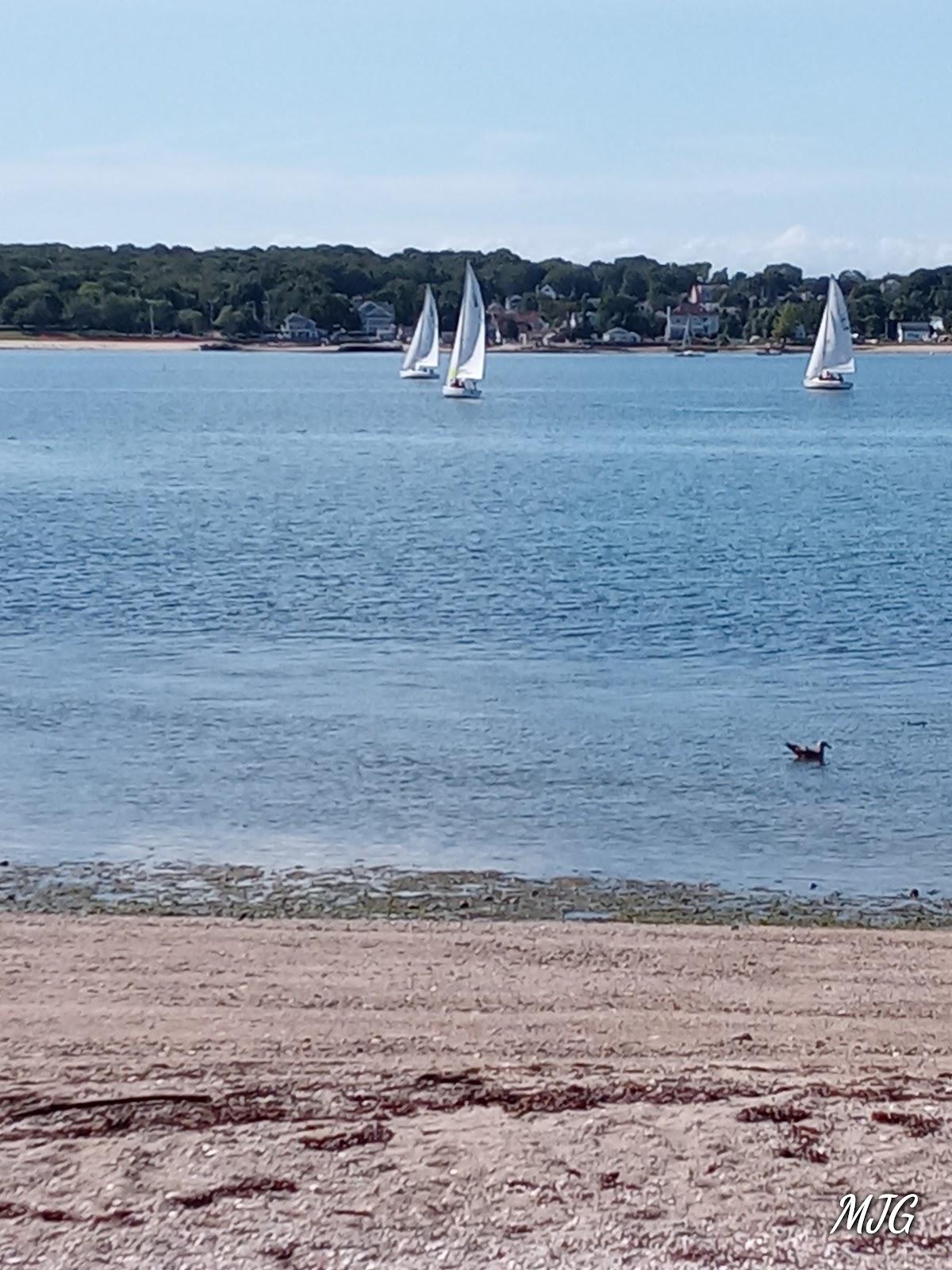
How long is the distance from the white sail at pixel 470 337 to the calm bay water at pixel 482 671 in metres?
28.6

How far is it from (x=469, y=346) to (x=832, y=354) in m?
25.0

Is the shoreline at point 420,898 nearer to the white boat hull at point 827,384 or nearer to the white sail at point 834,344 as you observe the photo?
the white sail at point 834,344

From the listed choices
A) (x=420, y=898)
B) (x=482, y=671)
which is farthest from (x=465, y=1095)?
(x=482, y=671)

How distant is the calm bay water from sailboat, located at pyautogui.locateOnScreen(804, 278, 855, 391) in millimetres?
42329

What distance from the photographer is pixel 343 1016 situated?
1074 centimetres

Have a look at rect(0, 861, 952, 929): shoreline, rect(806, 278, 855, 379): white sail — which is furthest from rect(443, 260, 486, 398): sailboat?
rect(0, 861, 952, 929): shoreline

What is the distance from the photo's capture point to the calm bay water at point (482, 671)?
16.7 meters

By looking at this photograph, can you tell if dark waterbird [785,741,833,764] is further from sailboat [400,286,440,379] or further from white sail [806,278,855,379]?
sailboat [400,286,440,379]

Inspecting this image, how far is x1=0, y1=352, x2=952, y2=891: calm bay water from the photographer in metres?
16.7

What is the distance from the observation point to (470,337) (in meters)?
95.8

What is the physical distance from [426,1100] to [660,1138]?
1156 mm

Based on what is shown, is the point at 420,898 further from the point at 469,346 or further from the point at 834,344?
the point at 834,344

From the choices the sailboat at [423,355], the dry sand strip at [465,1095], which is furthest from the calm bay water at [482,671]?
the sailboat at [423,355]

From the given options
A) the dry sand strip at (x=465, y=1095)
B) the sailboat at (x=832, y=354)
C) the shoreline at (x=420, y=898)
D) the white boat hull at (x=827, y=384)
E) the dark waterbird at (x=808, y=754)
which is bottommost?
the white boat hull at (x=827, y=384)
